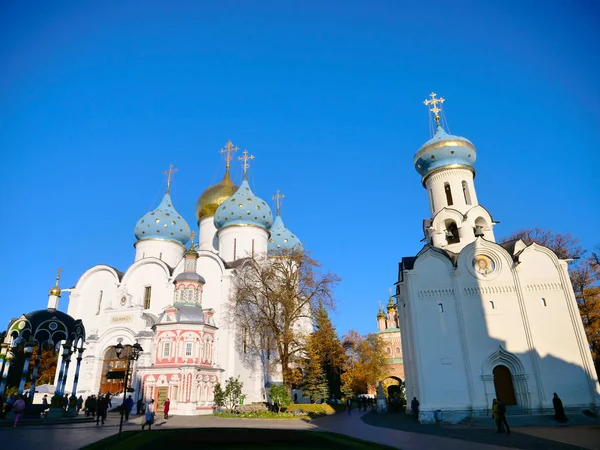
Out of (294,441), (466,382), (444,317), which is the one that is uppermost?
(444,317)

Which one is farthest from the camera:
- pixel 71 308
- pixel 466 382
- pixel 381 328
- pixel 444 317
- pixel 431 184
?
pixel 381 328

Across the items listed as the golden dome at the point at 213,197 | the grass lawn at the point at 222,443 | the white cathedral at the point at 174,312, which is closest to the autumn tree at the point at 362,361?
the white cathedral at the point at 174,312

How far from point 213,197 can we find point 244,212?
6393 millimetres

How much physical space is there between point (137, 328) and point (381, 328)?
35973 millimetres

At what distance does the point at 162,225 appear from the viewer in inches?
1233

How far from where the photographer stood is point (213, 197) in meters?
36.4

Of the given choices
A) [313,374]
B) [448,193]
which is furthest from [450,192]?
[313,374]

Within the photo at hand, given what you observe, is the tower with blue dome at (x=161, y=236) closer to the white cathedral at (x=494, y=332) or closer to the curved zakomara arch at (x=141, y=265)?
the curved zakomara arch at (x=141, y=265)

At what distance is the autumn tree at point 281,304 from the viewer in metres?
22.8

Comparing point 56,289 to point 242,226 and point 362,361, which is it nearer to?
point 242,226

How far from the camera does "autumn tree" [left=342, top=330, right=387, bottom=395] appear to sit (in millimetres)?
40469

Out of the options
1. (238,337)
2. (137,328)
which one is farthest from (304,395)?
(137,328)

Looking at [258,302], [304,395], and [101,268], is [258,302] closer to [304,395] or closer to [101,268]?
[304,395]

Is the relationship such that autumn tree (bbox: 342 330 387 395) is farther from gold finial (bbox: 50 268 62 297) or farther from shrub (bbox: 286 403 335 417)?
gold finial (bbox: 50 268 62 297)
